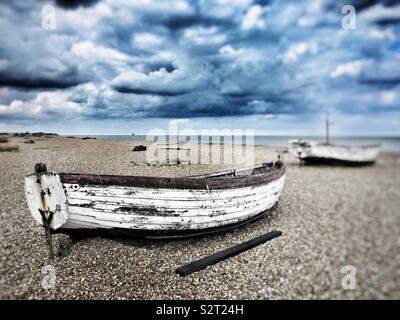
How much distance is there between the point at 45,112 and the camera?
4785 mm

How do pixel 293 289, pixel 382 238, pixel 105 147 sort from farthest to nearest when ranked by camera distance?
pixel 105 147, pixel 293 289, pixel 382 238

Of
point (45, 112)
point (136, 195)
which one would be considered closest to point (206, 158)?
point (136, 195)

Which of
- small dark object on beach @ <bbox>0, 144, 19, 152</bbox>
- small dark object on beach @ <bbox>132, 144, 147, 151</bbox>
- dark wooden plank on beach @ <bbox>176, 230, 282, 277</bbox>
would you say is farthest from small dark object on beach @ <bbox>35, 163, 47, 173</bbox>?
dark wooden plank on beach @ <bbox>176, 230, 282, 277</bbox>

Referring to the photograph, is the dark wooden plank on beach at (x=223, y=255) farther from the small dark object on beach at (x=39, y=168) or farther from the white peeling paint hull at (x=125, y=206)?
the small dark object on beach at (x=39, y=168)

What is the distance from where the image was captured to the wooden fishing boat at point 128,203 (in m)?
3.73

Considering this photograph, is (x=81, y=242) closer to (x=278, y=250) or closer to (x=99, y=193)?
(x=99, y=193)

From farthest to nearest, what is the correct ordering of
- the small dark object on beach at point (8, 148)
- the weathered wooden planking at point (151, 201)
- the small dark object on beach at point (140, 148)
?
the small dark object on beach at point (8, 148)
the small dark object on beach at point (140, 148)
the weathered wooden planking at point (151, 201)

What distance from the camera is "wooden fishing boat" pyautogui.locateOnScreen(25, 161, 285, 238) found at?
373cm

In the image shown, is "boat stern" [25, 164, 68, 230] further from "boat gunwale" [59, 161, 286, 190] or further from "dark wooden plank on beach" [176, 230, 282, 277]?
"dark wooden plank on beach" [176, 230, 282, 277]

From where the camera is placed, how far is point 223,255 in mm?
4262

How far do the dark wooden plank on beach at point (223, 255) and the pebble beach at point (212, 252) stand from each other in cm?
8

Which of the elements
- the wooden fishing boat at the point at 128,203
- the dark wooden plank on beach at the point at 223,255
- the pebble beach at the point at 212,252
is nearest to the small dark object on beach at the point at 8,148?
the pebble beach at the point at 212,252

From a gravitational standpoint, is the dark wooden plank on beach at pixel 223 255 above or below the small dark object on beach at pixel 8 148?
Answer: below

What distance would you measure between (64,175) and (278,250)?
328 centimetres
